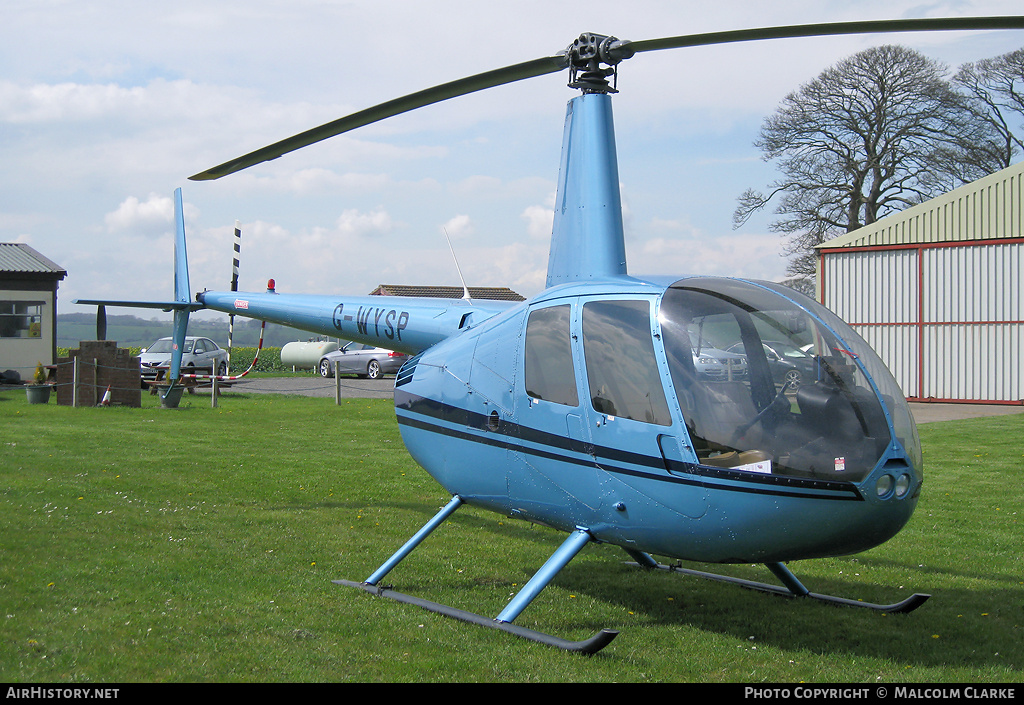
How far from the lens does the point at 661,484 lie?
471 cm

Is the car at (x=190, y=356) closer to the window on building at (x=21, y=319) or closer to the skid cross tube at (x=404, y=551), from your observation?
the window on building at (x=21, y=319)

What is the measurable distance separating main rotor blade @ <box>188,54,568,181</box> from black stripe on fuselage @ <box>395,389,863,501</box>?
216 cm

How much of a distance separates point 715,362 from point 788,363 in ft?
1.25

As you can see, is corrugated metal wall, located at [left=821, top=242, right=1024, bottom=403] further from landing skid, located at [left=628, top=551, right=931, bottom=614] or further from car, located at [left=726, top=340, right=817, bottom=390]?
car, located at [left=726, top=340, right=817, bottom=390]

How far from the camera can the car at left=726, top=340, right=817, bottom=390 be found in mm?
4473

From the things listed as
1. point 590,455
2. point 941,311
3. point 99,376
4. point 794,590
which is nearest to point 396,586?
point 590,455

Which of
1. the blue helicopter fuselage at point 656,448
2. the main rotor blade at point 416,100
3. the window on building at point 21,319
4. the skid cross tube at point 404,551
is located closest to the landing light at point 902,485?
the blue helicopter fuselage at point 656,448

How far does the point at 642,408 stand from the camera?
4805 millimetres

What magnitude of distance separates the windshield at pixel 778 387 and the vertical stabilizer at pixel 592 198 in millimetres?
1181

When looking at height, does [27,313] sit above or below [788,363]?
above

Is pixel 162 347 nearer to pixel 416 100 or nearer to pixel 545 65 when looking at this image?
pixel 416 100

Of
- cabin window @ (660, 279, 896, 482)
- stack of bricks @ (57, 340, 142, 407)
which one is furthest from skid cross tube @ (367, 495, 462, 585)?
stack of bricks @ (57, 340, 142, 407)

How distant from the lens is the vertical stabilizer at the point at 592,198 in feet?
19.9

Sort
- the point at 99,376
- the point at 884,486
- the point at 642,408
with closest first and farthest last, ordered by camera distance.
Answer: the point at 884,486 < the point at 642,408 < the point at 99,376
